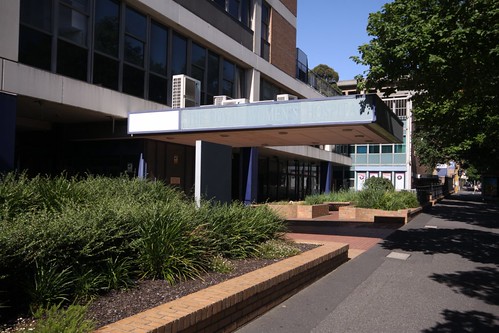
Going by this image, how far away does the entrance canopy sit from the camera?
463 inches

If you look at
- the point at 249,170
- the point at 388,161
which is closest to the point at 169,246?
the point at 249,170

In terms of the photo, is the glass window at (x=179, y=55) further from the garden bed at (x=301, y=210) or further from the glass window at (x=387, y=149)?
the glass window at (x=387, y=149)

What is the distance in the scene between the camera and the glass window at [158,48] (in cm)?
1744

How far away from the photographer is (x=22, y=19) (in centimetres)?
1245

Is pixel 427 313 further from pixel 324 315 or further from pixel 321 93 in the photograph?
pixel 321 93

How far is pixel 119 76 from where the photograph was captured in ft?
51.6

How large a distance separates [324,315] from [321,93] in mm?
32922

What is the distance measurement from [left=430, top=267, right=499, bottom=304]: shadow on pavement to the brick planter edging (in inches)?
89.7

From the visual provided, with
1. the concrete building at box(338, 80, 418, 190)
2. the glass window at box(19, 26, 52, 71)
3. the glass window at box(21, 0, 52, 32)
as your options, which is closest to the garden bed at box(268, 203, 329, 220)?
the glass window at box(19, 26, 52, 71)

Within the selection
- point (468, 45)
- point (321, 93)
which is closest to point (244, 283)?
point (468, 45)

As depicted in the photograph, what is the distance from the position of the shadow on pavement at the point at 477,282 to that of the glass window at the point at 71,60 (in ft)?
37.1

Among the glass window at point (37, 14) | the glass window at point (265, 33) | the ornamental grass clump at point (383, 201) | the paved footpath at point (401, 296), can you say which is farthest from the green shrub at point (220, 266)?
the glass window at point (265, 33)

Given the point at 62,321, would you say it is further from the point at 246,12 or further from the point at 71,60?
the point at 246,12

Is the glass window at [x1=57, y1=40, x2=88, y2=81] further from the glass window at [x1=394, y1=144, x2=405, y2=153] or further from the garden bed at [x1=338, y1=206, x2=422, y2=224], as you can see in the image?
the glass window at [x1=394, y1=144, x2=405, y2=153]
